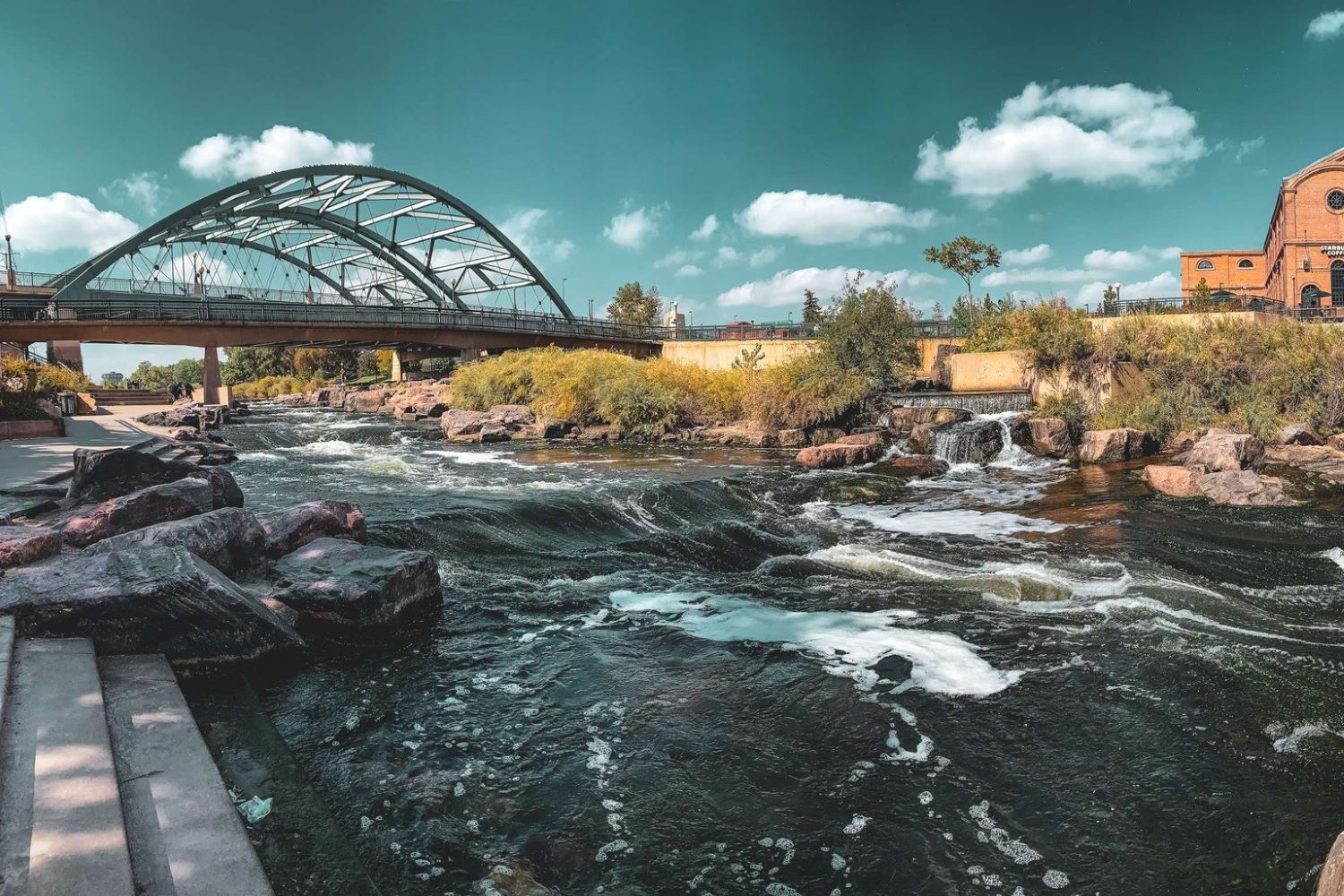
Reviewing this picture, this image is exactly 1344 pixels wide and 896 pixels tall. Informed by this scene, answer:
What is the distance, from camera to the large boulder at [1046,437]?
19.2 meters

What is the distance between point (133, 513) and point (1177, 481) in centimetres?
1549

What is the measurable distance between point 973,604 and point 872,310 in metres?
19.3

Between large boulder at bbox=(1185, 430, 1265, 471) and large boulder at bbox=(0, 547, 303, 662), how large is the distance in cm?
1593

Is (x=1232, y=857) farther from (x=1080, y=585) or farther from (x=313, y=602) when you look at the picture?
(x=313, y=602)

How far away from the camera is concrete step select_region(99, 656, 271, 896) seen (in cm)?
289

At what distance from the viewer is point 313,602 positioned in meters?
6.35

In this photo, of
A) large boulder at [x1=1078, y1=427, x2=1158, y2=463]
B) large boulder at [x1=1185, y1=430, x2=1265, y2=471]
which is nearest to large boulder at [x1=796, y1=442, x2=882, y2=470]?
large boulder at [x1=1078, y1=427, x2=1158, y2=463]

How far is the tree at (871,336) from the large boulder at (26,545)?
2220cm

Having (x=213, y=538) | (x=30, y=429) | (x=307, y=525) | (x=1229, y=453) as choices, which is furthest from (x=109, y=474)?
(x=1229, y=453)

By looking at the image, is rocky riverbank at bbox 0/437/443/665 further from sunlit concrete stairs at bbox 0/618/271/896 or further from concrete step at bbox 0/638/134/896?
concrete step at bbox 0/638/134/896

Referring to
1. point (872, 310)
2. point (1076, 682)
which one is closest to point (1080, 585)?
point (1076, 682)

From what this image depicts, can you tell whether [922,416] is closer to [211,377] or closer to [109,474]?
[109,474]

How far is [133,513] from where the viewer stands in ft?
23.8

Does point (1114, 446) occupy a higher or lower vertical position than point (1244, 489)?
higher
